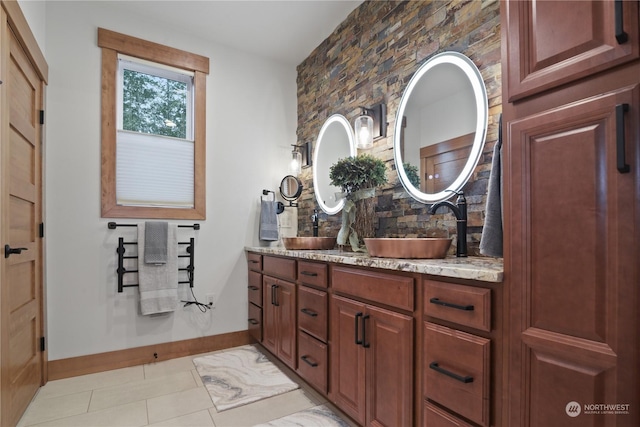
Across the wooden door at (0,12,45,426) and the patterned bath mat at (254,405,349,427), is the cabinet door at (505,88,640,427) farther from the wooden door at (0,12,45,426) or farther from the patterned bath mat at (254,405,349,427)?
the wooden door at (0,12,45,426)

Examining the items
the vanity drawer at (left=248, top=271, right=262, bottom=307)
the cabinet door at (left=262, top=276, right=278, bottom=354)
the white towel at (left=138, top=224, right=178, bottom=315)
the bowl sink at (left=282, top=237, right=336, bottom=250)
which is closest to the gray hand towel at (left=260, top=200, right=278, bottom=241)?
the vanity drawer at (left=248, top=271, right=262, bottom=307)

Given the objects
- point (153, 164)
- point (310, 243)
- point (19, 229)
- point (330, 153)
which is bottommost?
point (310, 243)

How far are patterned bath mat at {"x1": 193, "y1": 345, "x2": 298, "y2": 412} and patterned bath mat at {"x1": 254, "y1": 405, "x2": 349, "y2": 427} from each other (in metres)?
0.30

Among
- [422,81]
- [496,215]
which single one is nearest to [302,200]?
[422,81]

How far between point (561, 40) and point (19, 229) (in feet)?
8.87

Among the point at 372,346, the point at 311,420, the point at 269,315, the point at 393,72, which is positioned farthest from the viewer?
the point at 269,315

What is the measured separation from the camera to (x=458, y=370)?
1.21 meters

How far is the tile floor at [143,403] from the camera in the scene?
1.97 metres

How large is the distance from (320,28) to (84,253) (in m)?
2.72

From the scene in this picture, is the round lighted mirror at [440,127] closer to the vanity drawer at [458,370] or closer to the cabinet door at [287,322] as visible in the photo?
the vanity drawer at [458,370]

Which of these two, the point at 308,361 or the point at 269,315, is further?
the point at 269,315

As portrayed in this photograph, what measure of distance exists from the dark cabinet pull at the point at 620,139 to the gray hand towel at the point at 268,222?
2773 millimetres

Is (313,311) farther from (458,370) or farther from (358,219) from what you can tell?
(458,370)

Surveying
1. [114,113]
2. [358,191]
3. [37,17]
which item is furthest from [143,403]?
[37,17]
